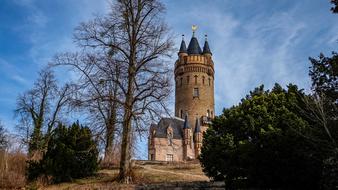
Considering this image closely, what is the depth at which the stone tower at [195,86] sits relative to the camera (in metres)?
68.8

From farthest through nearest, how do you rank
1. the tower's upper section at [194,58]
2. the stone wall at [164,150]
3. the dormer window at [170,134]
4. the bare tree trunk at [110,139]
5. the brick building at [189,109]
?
the tower's upper section at [194,58] < the dormer window at [170,134] < the brick building at [189,109] < the stone wall at [164,150] < the bare tree trunk at [110,139]

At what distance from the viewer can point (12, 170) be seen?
18.8 meters

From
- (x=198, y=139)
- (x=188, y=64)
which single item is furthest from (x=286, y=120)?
(x=188, y=64)

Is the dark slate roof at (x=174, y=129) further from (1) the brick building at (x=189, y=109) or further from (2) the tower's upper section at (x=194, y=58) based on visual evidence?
(2) the tower's upper section at (x=194, y=58)

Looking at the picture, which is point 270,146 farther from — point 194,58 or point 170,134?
point 194,58

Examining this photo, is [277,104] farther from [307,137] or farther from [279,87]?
[307,137]

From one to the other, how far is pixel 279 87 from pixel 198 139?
46619 mm

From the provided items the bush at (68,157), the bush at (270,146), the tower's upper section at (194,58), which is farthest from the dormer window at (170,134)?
the bush at (270,146)

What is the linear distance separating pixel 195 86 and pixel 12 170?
177 feet

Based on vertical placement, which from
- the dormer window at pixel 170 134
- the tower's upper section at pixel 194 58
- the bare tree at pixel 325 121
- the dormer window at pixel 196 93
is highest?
the tower's upper section at pixel 194 58

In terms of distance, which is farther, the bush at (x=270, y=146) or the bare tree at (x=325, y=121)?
the bush at (x=270, y=146)

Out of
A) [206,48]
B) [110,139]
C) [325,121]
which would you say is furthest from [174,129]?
[325,121]

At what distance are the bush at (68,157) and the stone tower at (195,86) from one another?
47038 mm

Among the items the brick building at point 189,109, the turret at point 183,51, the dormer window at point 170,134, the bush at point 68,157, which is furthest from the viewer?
the turret at point 183,51
